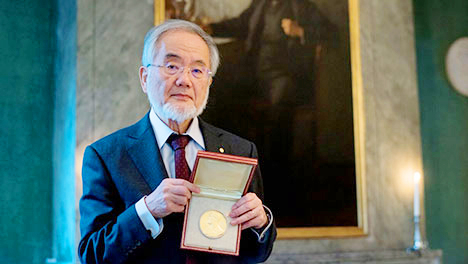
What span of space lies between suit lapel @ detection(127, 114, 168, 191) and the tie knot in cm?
7

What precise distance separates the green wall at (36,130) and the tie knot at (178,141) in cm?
257

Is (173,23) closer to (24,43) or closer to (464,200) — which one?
(24,43)

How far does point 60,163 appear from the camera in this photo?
4.84m

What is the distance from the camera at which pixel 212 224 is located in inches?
78.7

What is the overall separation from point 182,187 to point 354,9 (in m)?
4.13

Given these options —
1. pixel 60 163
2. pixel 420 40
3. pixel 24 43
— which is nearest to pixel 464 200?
pixel 420 40

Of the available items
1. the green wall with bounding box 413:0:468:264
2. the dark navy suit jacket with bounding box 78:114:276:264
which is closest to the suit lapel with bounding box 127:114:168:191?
the dark navy suit jacket with bounding box 78:114:276:264

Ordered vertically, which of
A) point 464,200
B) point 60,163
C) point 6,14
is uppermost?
point 6,14

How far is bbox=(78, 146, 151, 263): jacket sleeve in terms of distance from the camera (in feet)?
6.38

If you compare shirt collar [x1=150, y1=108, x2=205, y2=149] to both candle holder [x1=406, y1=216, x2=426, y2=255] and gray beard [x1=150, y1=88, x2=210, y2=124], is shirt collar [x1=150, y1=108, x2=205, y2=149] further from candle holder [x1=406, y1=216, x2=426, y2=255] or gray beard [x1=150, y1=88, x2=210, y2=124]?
candle holder [x1=406, y1=216, x2=426, y2=255]

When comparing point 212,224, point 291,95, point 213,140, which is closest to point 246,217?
point 212,224

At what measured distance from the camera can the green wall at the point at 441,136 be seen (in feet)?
20.2

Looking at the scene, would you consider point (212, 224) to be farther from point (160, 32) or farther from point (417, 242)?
point (417, 242)

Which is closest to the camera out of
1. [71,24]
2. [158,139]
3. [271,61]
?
[158,139]
